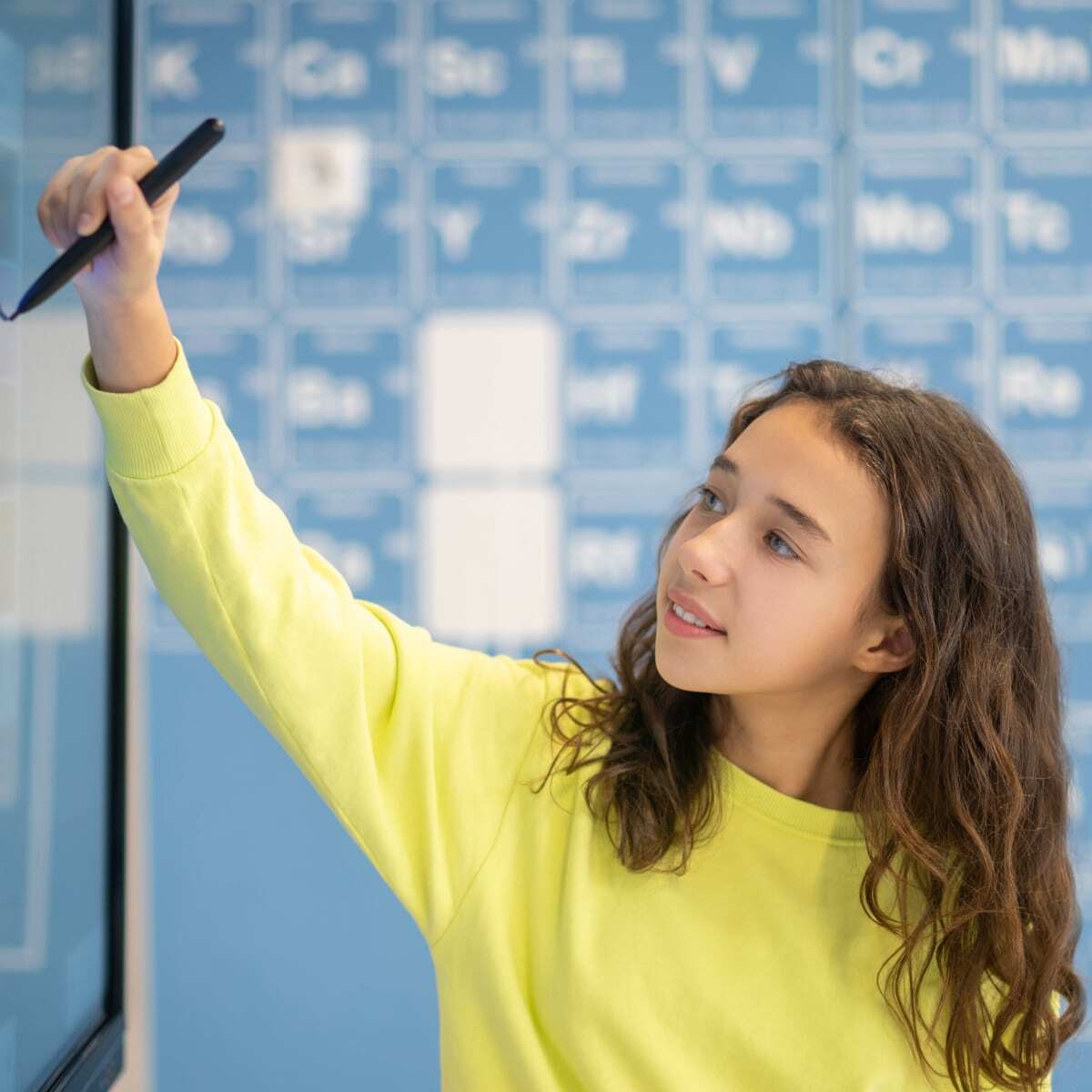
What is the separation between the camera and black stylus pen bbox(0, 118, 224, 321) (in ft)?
2.21

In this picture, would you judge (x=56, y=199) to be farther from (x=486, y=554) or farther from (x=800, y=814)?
(x=486, y=554)

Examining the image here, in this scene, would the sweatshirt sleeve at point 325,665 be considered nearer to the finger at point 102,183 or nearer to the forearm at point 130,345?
the forearm at point 130,345

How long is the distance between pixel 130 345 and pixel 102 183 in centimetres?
12

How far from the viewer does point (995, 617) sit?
1118mm

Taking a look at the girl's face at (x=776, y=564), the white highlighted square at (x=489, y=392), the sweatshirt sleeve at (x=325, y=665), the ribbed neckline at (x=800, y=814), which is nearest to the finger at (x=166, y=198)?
the sweatshirt sleeve at (x=325, y=665)

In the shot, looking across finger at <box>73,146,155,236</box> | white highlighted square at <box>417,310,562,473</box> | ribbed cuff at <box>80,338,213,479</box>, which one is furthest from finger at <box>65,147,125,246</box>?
white highlighted square at <box>417,310,562,473</box>

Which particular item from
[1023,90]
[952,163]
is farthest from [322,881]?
[1023,90]

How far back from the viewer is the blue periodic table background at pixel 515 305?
205 cm

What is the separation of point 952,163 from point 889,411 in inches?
46.0

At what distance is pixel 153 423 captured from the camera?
81 cm

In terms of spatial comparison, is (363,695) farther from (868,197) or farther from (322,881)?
(868,197)

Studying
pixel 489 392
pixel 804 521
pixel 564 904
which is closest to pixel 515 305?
pixel 489 392

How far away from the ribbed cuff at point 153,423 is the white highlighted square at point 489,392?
1.24 m

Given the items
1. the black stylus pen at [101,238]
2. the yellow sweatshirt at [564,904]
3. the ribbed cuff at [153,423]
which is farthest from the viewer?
the yellow sweatshirt at [564,904]
